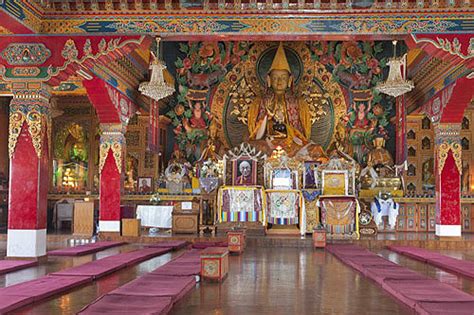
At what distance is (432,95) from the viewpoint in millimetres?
14320

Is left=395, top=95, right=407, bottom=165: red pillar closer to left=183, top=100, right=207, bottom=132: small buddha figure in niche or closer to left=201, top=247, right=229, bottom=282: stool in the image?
left=183, top=100, right=207, bottom=132: small buddha figure in niche

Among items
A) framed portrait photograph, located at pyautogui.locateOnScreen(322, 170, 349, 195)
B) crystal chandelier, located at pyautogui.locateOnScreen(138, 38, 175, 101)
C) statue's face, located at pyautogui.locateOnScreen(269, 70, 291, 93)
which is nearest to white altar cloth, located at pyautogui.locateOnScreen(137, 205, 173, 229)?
crystal chandelier, located at pyautogui.locateOnScreen(138, 38, 175, 101)

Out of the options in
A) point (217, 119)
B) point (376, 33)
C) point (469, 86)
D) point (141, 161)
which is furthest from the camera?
point (217, 119)

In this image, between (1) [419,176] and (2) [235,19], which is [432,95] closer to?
(1) [419,176]

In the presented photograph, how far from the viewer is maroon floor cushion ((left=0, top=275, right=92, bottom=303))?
239 inches

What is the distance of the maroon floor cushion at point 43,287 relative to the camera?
6066 millimetres

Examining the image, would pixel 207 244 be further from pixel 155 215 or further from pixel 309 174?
pixel 309 174

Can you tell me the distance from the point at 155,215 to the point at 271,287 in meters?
8.85

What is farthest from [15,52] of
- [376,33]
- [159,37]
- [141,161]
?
[141,161]

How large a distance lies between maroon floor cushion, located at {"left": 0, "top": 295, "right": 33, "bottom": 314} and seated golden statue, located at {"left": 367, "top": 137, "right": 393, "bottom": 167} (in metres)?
13.5

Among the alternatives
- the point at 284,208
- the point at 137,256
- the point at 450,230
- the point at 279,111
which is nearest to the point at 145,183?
the point at 279,111

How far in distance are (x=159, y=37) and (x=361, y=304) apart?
594 cm

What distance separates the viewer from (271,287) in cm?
702

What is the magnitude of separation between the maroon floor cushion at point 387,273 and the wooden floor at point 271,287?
0.14 meters
